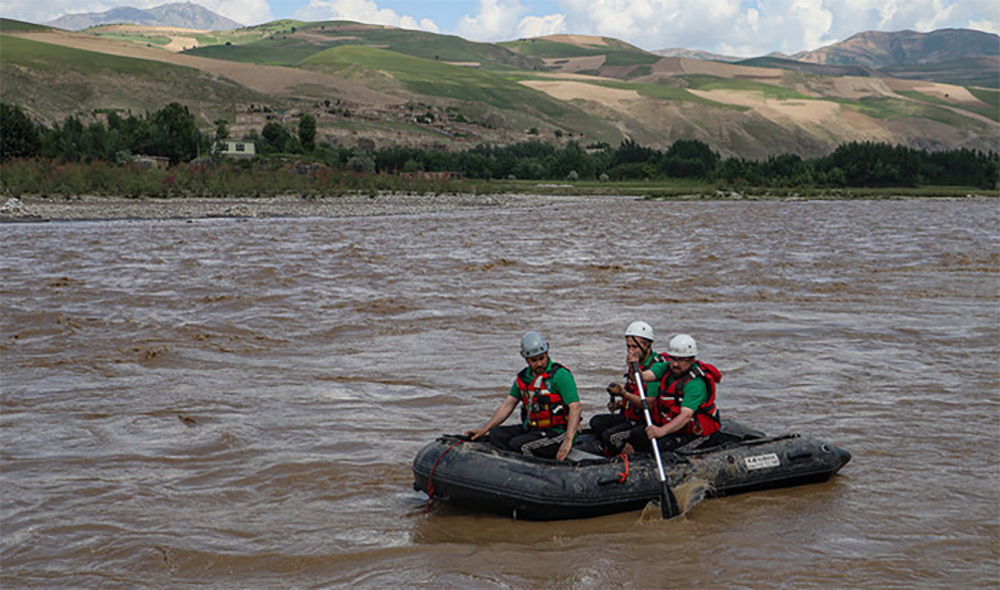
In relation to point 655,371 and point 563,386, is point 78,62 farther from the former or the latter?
point 563,386

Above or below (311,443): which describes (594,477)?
above

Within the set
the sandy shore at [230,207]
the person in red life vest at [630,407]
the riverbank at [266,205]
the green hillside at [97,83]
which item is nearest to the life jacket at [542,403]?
the person in red life vest at [630,407]

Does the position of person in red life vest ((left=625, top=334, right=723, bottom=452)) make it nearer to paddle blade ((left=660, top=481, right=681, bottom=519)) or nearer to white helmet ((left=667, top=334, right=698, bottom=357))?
white helmet ((left=667, top=334, right=698, bottom=357))

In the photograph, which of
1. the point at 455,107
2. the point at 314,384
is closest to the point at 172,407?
the point at 314,384

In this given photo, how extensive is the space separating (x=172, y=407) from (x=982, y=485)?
28.9ft

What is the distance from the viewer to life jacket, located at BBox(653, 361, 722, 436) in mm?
8719

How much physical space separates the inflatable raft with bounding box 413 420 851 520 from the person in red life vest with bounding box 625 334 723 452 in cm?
16

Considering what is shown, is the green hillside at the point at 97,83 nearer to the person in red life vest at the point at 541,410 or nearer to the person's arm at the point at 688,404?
the person in red life vest at the point at 541,410

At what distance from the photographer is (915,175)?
87375mm

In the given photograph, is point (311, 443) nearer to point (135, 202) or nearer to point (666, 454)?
point (666, 454)

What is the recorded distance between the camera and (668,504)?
820 centimetres

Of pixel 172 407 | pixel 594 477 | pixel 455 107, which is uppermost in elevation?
pixel 455 107

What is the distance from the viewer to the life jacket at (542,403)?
27.8 ft

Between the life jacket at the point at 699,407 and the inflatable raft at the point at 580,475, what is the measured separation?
19 cm
